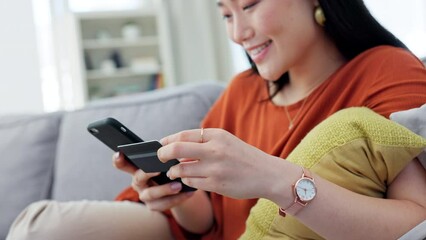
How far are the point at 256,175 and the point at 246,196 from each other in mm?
34

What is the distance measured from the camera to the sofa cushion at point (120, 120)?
1.50 m

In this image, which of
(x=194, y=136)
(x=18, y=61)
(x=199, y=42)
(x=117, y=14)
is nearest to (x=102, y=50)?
(x=117, y=14)

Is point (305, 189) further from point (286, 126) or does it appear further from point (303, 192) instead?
point (286, 126)

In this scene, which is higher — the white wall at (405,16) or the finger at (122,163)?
the white wall at (405,16)

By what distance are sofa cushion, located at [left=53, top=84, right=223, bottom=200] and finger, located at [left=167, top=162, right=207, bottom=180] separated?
0.75m

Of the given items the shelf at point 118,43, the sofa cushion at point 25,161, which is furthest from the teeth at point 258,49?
the shelf at point 118,43

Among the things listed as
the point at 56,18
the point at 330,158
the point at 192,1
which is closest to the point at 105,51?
the point at 56,18

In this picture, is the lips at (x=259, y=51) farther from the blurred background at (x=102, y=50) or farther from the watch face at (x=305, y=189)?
the blurred background at (x=102, y=50)

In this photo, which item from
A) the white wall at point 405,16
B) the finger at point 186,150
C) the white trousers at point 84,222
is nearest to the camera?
the finger at point 186,150

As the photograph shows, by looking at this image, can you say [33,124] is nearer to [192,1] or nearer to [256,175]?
[256,175]

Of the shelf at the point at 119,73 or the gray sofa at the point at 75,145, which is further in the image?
the shelf at the point at 119,73

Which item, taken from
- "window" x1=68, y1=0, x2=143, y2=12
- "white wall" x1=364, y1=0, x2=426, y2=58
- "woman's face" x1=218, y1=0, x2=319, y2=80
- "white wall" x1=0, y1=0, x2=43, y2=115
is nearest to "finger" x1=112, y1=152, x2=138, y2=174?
"woman's face" x1=218, y1=0, x2=319, y2=80

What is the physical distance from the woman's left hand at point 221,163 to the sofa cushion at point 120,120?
763 mm

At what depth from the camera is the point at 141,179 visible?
109 cm
